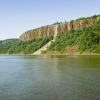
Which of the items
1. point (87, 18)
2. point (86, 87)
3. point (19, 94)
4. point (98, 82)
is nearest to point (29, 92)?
point (19, 94)

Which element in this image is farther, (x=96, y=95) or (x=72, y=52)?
(x=72, y=52)

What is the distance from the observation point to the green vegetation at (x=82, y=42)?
142m

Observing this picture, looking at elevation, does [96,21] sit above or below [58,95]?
above

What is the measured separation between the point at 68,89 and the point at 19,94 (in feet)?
16.7

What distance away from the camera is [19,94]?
26438mm

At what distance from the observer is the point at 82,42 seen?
152m

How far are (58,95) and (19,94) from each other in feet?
12.2

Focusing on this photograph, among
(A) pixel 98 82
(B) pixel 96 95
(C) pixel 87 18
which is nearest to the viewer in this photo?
(B) pixel 96 95

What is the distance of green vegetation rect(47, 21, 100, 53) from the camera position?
142150 millimetres

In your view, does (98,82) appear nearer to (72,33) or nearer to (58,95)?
(58,95)

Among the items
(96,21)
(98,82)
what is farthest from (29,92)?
(96,21)

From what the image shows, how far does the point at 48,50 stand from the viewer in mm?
188000

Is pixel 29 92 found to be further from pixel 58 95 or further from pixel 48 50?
pixel 48 50

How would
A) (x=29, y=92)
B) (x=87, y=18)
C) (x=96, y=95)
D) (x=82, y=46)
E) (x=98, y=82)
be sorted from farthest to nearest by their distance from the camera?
1. (x=87, y=18)
2. (x=82, y=46)
3. (x=98, y=82)
4. (x=29, y=92)
5. (x=96, y=95)
